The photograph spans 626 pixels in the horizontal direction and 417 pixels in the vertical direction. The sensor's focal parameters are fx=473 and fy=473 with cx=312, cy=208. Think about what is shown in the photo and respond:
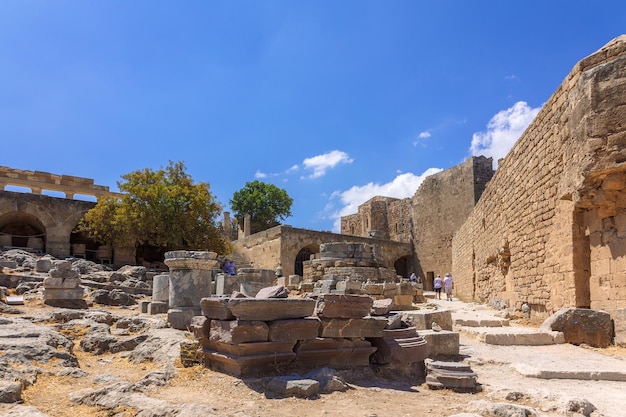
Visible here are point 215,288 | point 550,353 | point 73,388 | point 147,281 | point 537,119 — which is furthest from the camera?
point 147,281

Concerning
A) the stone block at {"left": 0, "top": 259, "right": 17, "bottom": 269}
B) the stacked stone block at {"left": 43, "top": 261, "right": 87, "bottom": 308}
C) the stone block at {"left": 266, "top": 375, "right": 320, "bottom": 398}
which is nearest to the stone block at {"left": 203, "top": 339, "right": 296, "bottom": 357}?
the stone block at {"left": 266, "top": 375, "right": 320, "bottom": 398}

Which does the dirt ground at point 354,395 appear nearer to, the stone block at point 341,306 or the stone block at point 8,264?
the stone block at point 341,306

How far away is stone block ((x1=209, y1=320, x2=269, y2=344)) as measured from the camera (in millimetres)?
5320

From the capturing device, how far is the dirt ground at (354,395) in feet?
14.6

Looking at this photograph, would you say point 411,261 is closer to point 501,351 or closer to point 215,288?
point 215,288

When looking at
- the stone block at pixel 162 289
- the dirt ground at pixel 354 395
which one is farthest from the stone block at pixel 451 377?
the stone block at pixel 162 289

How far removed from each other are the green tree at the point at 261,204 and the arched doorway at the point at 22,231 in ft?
64.7

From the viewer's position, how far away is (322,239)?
2944cm

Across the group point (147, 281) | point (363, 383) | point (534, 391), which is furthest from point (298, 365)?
point (147, 281)

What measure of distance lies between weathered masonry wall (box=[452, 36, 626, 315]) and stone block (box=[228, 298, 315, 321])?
17.2 feet

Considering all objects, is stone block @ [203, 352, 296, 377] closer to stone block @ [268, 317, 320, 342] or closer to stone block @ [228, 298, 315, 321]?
stone block @ [268, 317, 320, 342]

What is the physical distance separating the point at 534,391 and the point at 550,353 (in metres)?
2.62

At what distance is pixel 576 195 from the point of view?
8.20 metres

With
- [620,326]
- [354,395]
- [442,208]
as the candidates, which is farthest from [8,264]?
[442,208]
